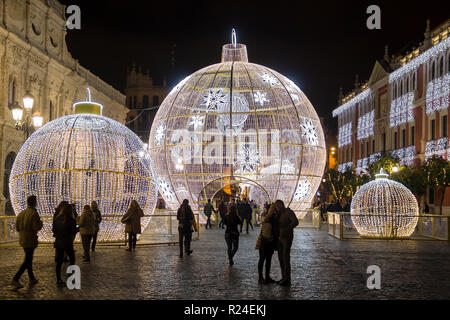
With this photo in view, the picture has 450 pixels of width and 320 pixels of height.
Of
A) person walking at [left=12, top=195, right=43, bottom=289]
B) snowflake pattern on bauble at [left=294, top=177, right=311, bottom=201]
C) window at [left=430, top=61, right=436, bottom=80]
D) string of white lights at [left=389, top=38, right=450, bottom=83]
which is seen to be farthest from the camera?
window at [left=430, top=61, right=436, bottom=80]

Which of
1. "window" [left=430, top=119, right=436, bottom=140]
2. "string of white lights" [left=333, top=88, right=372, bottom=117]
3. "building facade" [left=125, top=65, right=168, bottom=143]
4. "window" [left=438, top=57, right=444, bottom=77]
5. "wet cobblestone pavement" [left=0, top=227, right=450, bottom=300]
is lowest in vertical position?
"wet cobblestone pavement" [left=0, top=227, right=450, bottom=300]

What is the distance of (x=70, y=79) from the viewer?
143 feet

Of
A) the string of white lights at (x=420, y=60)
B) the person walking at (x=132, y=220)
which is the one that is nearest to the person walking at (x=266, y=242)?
the person walking at (x=132, y=220)

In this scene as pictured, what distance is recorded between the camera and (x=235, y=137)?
2358 centimetres

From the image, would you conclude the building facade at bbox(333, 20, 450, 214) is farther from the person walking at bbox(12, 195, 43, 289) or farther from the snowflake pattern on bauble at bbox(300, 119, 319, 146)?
the person walking at bbox(12, 195, 43, 289)

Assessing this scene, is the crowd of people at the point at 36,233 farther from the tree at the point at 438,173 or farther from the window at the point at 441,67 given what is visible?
the window at the point at 441,67

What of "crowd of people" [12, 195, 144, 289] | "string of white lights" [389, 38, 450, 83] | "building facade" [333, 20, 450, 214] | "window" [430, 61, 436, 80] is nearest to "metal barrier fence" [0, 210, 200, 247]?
"crowd of people" [12, 195, 144, 289]

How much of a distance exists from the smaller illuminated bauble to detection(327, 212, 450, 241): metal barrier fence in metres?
0.29

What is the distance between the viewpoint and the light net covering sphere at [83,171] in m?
16.3

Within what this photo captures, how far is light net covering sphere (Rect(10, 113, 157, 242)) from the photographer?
16328 millimetres

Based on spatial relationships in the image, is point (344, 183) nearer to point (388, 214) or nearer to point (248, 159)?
point (248, 159)

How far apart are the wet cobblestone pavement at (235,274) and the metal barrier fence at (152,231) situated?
0.93 meters
